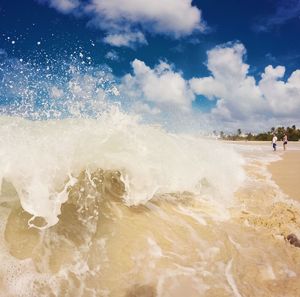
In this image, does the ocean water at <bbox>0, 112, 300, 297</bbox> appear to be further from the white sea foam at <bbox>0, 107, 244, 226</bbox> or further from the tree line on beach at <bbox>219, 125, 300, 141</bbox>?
the tree line on beach at <bbox>219, 125, 300, 141</bbox>

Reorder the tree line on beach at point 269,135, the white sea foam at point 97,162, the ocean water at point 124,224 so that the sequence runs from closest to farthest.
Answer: the ocean water at point 124,224, the white sea foam at point 97,162, the tree line on beach at point 269,135

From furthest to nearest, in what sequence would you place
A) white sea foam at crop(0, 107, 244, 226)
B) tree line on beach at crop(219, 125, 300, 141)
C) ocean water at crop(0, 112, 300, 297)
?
tree line on beach at crop(219, 125, 300, 141) < white sea foam at crop(0, 107, 244, 226) < ocean water at crop(0, 112, 300, 297)

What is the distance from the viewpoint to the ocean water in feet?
13.1

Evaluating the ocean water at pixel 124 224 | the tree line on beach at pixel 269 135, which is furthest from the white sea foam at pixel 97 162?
the tree line on beach at pixel 269 135

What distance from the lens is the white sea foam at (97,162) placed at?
5.11 metres

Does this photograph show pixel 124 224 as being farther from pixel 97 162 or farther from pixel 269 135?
pixel 269 135

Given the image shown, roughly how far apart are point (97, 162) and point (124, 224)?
4.76ft

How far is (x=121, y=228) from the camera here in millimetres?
5129

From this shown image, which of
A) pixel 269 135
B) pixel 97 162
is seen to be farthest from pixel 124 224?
pixel 269 135

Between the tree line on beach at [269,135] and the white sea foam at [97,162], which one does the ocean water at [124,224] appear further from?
the tree line on beach at [269,135]

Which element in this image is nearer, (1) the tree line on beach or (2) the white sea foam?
(2) the white sea foam

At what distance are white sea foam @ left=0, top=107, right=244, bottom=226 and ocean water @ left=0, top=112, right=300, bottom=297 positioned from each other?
0.02 m

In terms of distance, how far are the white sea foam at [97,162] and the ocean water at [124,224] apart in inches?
0.8

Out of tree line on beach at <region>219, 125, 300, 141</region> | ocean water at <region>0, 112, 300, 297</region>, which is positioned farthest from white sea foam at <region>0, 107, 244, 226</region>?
tree line on beach at <region>219, 125, 300, 141</region>
